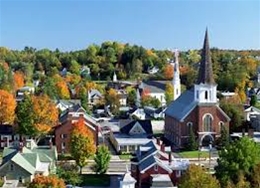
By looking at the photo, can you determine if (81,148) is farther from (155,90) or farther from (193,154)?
(155,90)

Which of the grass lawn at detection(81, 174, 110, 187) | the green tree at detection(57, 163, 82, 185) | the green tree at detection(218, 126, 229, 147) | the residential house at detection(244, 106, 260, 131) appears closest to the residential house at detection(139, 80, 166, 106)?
the residential house at detection(244, 106, 260, 131)

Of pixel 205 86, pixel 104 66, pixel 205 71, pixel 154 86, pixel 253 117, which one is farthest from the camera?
pixel 104 66

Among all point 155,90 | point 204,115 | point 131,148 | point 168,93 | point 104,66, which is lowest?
point 131,148

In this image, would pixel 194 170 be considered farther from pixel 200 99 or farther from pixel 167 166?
pixel 200 99

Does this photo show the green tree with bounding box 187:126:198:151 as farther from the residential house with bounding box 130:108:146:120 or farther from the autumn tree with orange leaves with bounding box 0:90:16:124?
the residential house with bounding box 130:108:146:120

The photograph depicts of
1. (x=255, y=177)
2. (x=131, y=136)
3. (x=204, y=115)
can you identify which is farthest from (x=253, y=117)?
(x=255, y=177)

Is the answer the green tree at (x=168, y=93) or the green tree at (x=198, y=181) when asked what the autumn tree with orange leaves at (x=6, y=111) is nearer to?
the green tree at (x=168, y=93)

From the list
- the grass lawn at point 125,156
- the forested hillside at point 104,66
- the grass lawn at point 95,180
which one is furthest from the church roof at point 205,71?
the forested hillside at point 104,66

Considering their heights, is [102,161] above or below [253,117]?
below
